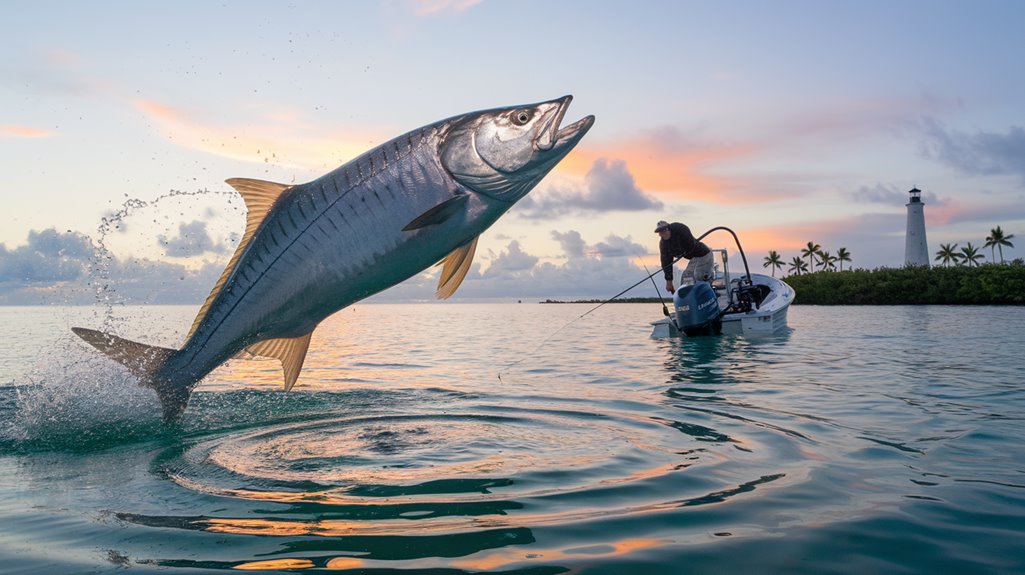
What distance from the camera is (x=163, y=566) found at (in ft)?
11.3

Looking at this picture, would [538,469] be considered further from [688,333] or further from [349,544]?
[688,333]

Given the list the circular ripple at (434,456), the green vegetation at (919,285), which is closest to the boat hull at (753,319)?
the circular ripple at (434,456)

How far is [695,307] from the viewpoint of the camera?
19406 millimetres

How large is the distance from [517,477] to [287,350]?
2247 millimetres

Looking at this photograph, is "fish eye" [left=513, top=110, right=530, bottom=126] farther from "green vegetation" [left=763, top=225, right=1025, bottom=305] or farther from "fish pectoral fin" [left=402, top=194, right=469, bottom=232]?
"green vegetation" [left=763, top=225, right=1025, bottom=305]

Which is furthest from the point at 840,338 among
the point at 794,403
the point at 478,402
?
the point at 478,402

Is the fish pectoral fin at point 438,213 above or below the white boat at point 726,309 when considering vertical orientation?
above

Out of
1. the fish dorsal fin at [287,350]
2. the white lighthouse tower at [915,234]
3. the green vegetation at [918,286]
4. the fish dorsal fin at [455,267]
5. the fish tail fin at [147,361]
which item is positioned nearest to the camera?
the fish dorsal fin at [455,267]

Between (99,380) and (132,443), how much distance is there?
5.96 feet

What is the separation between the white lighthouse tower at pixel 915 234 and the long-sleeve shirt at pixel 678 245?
77.8 meters

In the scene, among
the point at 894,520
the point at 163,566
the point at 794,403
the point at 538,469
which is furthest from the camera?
the point at 794,403

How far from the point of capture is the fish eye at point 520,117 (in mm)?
5188

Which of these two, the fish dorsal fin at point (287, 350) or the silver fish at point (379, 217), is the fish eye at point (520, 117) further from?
the fish dorsal fin at point (287, 350)

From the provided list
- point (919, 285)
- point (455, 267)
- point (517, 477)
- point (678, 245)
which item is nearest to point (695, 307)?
point (678, 245)
